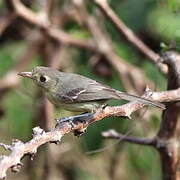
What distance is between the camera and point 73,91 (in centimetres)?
261

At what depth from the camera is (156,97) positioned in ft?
7.48

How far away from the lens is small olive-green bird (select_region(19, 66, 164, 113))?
100 inches

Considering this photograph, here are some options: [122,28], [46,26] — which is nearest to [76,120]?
[122,28]

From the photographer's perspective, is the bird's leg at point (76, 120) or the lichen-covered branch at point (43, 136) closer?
the lichen-covered branch at point (43, 136)

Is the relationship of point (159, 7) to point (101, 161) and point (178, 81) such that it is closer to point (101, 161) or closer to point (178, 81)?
point (101, 161)

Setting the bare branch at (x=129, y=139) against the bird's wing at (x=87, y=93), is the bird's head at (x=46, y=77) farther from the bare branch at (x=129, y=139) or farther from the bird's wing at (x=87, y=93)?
the bare branch at (x=129, y=139)

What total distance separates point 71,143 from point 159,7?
3.91ft

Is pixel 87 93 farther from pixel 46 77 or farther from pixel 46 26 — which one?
pixel 46 26

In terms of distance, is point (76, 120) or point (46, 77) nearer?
point (76, 120)

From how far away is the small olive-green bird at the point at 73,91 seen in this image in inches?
100

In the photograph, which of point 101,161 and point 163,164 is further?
point 101,161

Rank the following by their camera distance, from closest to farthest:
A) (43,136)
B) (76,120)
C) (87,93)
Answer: (43,136) → (76,120) → (87,93)

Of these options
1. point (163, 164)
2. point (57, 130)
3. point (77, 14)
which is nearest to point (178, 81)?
point (163, 164)

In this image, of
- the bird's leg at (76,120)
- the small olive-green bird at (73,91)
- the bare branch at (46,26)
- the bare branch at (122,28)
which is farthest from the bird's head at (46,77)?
the bare branch at (46,26)
